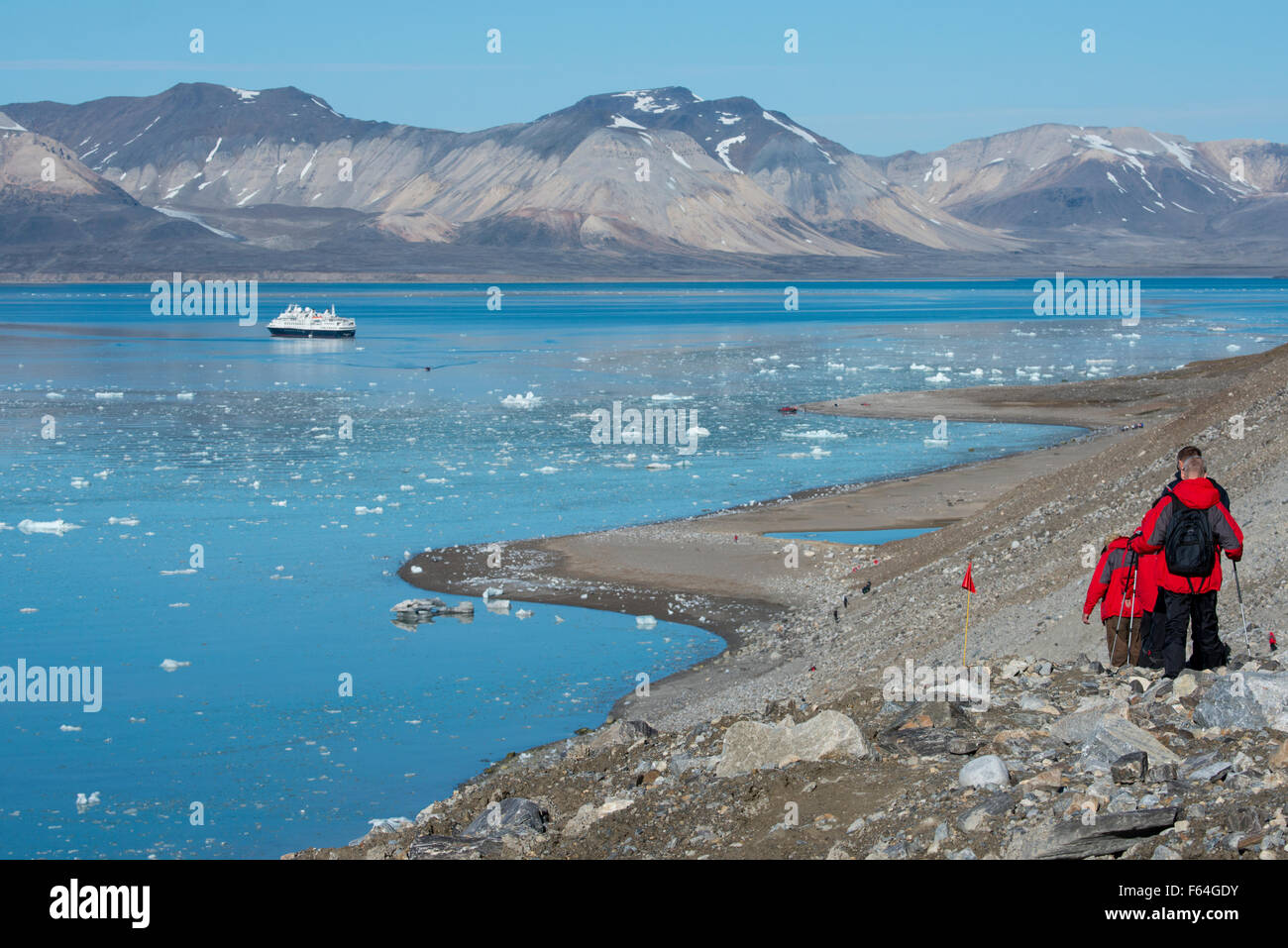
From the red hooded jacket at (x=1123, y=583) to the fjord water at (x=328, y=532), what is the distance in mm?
5209

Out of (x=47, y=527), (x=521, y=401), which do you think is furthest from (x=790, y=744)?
(x=521, y=401)

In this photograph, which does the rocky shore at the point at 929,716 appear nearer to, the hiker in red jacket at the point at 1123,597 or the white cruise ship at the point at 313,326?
the hiker in red jacket at the point at 1123,597

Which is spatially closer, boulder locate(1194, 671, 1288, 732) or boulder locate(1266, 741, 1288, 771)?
boulder locate(1266, 741, 1288, 771)

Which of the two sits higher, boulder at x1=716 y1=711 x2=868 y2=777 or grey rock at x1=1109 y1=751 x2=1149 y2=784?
grey rock at x1=1109 y1=751 x2=1149 y2=784

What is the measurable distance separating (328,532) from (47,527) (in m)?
4.72

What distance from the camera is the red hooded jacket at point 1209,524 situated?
29.3ft

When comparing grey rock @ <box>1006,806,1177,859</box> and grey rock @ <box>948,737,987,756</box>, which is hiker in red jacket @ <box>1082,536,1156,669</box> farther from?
grey rock @ <box>1006,806,1177,859</box>

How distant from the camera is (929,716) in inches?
344

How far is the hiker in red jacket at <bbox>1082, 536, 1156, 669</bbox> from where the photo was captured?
9.90m

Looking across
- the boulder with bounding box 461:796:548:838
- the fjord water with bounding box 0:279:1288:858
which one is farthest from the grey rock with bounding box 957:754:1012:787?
the fjord water with bounding box 0:279:1288:858

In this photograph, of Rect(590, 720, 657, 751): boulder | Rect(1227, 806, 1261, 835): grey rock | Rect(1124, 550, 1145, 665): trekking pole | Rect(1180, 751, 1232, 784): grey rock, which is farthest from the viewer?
Rect(590, 720, 657, 751): boulder

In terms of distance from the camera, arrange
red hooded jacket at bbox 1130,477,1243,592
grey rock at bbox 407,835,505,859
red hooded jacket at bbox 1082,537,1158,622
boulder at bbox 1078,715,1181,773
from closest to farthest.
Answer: boulder at bbox 1078,715,1181,773 < grey rock at bbox 407,835,505,859 < red hooded jacket at bbox 1130,477,1243,592 < red hooded jacket at bbox 1082,537,1158,622

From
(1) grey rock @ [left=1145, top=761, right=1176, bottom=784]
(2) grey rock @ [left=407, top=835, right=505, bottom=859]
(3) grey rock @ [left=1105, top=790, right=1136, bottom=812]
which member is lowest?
(2) grey rock @ [left=407, top=835, right=505, bottom=859]
